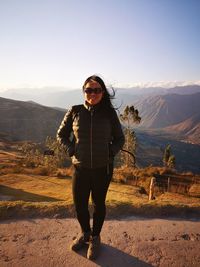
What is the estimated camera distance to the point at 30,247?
3.77 meters

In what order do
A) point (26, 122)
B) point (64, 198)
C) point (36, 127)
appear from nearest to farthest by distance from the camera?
point (64, 198) < point (36, 127) < point (26, 122)

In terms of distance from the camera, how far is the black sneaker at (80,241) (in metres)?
3.75

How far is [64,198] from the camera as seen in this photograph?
1598 cm

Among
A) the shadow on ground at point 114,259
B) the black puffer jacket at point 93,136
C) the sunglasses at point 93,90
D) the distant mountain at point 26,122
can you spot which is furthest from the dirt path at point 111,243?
the distant mountain at point 26,122

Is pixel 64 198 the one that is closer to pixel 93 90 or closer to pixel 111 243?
pixel 111 243

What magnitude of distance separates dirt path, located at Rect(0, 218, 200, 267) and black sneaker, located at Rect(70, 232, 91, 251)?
8 cm

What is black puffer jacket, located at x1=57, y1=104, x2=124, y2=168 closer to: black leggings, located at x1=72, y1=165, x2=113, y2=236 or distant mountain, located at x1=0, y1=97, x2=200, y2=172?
black leggings, located at x1=72, y1=165, x2=113, y2=236

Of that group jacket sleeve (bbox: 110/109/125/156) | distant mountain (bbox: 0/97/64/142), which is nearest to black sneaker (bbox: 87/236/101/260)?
jacket sleeve (bbox: 110/109/125/156)

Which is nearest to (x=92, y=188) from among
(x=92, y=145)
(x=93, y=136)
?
(x=92, y=145)

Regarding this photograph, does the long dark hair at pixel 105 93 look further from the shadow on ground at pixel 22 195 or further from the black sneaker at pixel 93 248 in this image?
the shadow on ground at pixel 22 195

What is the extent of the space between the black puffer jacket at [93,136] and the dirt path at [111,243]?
3.99 feet

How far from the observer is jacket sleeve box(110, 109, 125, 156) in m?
3.77

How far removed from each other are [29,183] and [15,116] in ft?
432

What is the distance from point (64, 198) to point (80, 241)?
12488 millimetres
